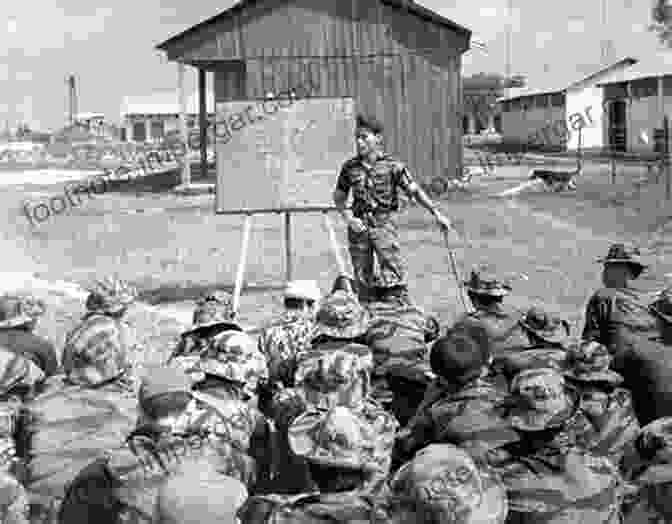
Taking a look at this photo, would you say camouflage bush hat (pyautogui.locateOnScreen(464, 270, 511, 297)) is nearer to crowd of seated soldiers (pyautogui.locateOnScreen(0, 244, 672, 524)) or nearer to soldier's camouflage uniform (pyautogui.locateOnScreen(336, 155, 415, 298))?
crowd of seated soldiers (pyautogui.locateOnScreen(0, 244, 672, 524))

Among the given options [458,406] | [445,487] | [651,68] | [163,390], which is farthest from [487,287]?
[651,68]

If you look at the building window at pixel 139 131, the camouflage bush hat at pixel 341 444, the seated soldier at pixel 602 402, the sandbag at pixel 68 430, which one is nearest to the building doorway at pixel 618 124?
the seated soldier at pixel 602 402

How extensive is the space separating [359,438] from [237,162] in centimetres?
805

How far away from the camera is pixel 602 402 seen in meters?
4.05

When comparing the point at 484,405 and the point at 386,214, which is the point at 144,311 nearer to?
the point at 386,214

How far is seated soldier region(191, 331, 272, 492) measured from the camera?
12.6 feet

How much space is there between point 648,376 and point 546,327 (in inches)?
20.1

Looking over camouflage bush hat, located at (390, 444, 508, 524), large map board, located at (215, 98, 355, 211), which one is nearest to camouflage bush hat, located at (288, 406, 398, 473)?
camouflage bush hat, located at (390, 444, 508, 524)

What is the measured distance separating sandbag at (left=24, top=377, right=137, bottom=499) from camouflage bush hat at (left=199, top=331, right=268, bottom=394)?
0.39 m

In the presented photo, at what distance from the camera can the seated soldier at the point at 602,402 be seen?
399 centimetres

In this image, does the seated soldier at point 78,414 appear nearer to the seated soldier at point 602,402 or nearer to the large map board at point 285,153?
the seated soldier at point 602,402

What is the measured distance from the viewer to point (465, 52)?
22.4m

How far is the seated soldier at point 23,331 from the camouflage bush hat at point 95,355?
0.72 meters

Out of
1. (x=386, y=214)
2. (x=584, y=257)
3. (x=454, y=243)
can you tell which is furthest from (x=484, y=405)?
(x=454, y=243)
